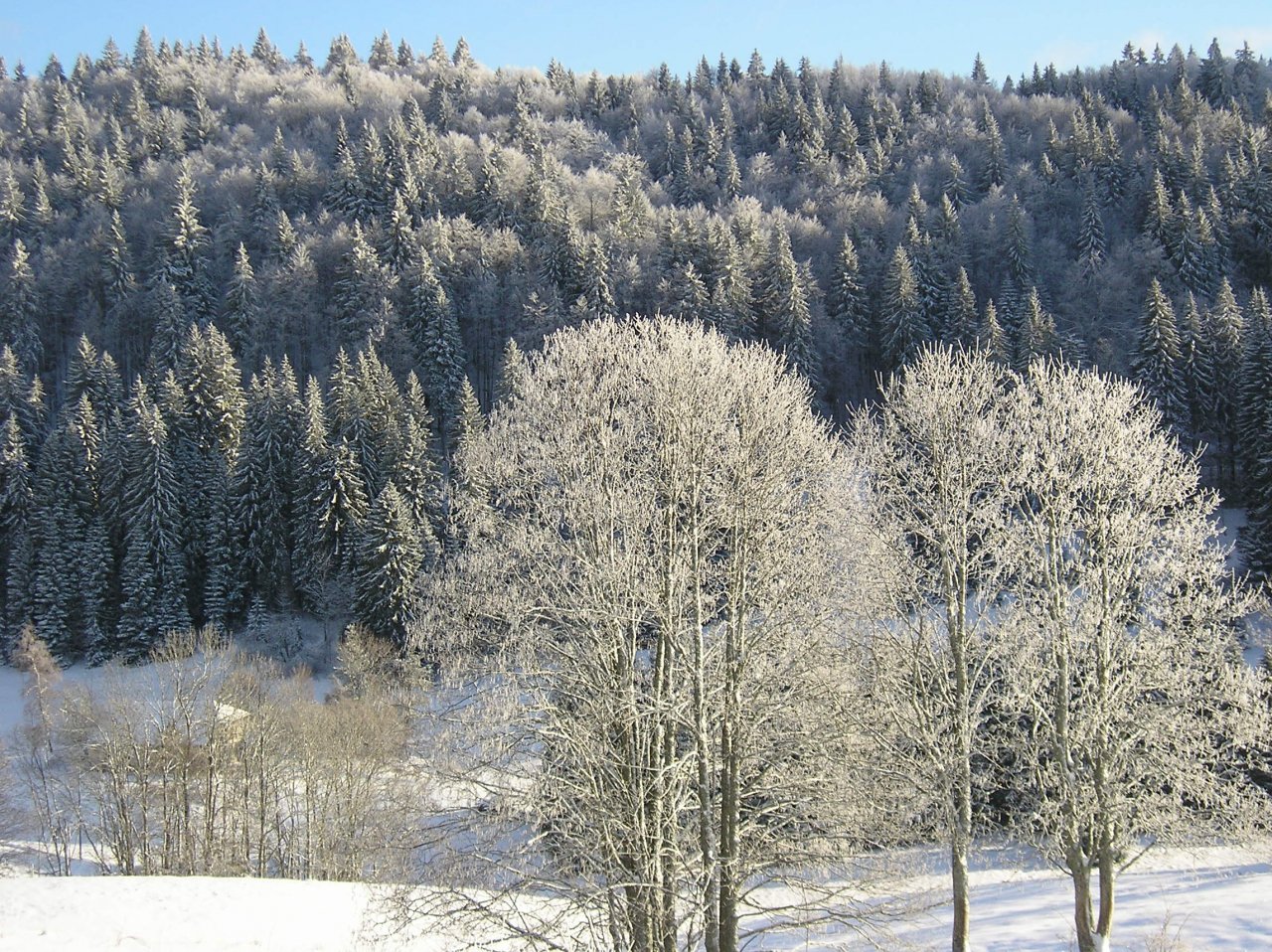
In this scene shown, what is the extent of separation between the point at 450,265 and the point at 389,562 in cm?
4821

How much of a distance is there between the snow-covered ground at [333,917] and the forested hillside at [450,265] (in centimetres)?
960

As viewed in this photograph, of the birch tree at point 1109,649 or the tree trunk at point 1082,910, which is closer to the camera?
the tree trunk at point 1082,910

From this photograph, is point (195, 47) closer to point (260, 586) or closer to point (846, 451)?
point (260, 586)

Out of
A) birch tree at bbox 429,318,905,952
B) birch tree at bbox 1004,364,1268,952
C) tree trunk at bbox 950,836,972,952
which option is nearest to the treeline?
birch tree at bbox 1004,364,1268,952

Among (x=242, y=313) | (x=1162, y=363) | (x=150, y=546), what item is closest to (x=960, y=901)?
(x=1162, y=363)

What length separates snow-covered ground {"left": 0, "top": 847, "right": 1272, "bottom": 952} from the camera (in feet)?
47.7

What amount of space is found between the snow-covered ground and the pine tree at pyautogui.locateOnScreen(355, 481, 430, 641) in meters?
25.0

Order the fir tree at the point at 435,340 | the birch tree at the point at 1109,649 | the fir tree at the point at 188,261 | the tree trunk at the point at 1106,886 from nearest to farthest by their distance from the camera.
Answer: the birch tree at the point at 1109,649, the tree trunk at the point at 1106,886, the fir tree at the point at 435,340, the fir tree at the point at 188,261

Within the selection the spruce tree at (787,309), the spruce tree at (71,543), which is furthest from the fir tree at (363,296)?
the spruce tree at (787,309)

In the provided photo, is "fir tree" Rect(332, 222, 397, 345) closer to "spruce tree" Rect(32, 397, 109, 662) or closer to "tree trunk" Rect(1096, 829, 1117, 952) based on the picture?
"spruce tree" Rect(32, 397, 109, 662)

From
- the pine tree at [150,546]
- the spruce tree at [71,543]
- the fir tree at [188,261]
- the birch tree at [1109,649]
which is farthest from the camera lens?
the fir tree at [188,261]

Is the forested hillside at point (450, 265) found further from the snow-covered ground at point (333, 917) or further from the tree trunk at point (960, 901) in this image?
the snow-covered ground at point (333, 917)

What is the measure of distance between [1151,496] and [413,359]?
6623 centimetres

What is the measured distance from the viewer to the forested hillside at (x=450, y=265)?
176ft
